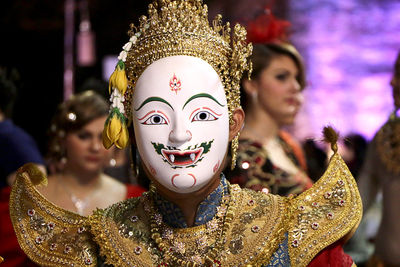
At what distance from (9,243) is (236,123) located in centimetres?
131

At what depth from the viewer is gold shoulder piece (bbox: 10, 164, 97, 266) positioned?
247 centimetres

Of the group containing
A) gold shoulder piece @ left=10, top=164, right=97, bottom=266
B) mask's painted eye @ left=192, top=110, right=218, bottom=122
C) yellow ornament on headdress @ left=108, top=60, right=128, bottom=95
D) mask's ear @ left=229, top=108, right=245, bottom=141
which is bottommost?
gold shoulder piece @ left=10, top=164, right=97, bottom=266

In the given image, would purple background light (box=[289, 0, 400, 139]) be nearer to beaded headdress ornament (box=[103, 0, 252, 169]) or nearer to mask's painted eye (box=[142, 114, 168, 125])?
beaded headdress ornament (box=[103, 0, 252, 169])

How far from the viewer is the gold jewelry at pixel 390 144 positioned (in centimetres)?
367

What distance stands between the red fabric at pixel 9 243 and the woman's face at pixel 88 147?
244 millimetres

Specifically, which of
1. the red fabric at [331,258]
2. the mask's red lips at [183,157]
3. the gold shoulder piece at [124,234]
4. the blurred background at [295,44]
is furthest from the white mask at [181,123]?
the blurred background at [295,44]

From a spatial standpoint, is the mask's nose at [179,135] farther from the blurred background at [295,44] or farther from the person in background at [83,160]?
the blurred background at [295,44]

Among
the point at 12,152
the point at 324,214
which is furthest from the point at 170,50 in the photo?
the point at 12,152

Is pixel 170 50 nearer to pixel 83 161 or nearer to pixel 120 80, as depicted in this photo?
pixel 120 80

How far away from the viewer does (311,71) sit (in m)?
8.55

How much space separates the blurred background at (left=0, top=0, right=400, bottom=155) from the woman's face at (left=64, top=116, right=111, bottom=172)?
3.55 metres

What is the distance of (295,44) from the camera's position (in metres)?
8.46

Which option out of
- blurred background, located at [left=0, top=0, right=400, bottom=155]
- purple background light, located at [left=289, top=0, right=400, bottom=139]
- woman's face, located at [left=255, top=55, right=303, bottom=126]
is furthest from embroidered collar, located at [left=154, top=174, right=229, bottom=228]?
purple background light, located at [left=289, top=0, right=400, bottom=139]

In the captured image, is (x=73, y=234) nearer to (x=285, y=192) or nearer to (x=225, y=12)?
(x=285, y=192)
